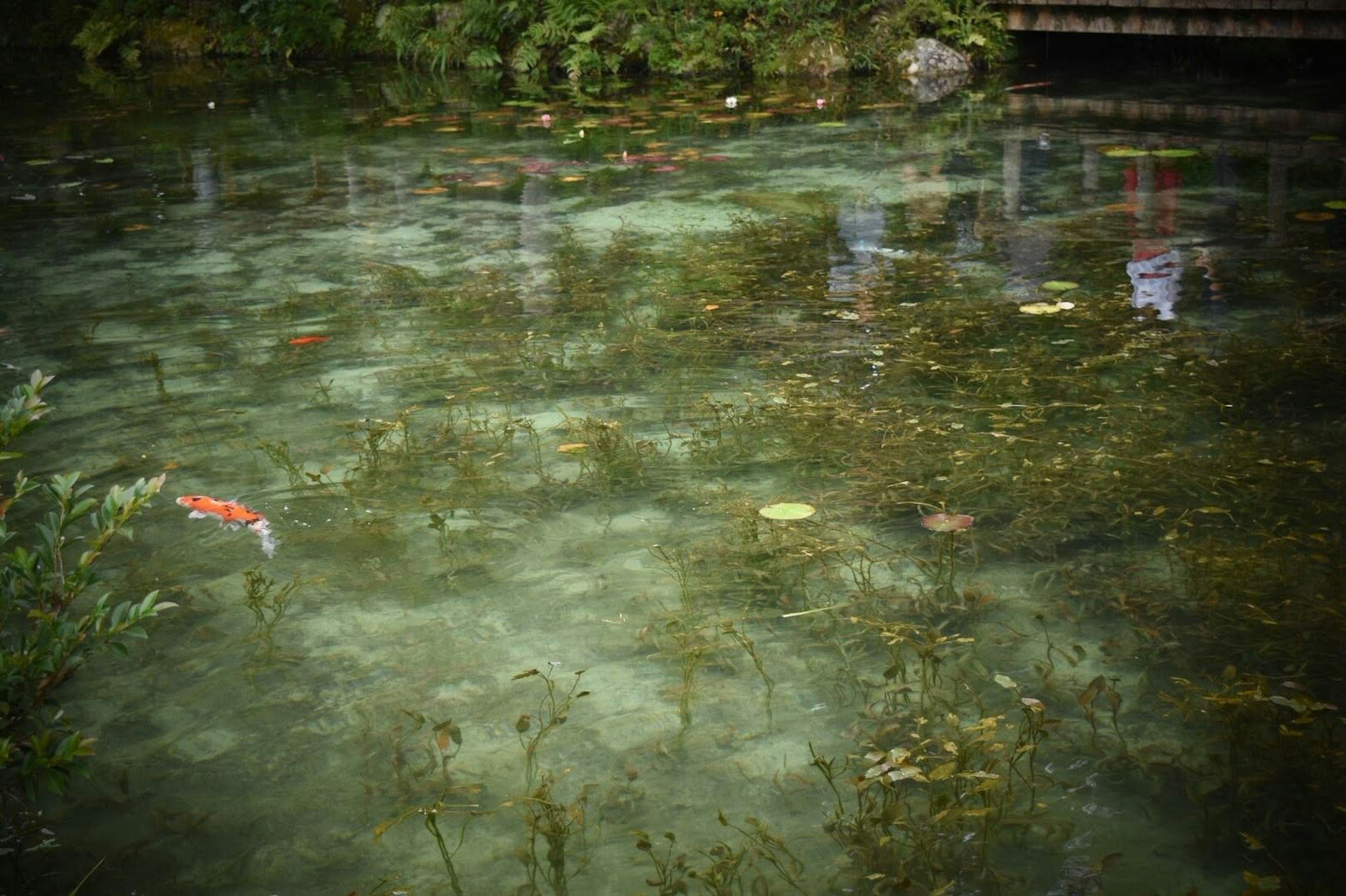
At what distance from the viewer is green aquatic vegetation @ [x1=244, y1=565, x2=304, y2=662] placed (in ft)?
8.66

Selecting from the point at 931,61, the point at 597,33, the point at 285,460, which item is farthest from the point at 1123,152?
the point at 597,33

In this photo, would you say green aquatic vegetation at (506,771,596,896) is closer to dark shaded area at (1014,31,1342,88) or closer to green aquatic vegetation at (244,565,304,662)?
green aquatic vegetation at (244,565,304,662)

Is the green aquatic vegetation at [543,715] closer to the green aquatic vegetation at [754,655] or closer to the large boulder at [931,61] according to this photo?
the green aquatic vegetation at [754,655]

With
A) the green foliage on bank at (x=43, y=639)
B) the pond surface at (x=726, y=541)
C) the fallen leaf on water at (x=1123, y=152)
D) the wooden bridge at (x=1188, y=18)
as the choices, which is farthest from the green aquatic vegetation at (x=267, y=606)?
the wooden bridge at (x=1188, y=18)

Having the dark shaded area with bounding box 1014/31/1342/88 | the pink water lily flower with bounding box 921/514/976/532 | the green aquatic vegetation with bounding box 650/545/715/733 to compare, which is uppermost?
the dark shaded area with bounding box 1014/31/1342/88

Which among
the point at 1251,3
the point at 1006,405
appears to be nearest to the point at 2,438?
the point at 1006,405

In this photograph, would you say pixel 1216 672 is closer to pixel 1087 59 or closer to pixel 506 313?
pixel 506 313

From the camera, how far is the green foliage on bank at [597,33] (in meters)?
10.6

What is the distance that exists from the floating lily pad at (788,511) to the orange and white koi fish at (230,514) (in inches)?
49.2

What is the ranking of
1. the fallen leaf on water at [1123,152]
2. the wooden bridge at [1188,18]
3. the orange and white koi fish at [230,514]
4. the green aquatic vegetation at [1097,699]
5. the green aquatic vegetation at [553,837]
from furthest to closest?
the wooden bridge at [1188,18]
the fallen leaf on water at [1123,152]
the orange and white koi fish at [230,514]
the green aquatic vegetation at [1097,699]
the green aquatic vegetation at [553,837]

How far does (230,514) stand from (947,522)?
6.04 feet

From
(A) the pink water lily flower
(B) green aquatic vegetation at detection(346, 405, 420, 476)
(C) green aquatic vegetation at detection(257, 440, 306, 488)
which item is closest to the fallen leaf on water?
(A) the pink water lily flower

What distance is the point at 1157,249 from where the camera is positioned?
497cm

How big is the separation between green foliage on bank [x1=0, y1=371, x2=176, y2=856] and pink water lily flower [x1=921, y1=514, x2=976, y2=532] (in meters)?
1.68
